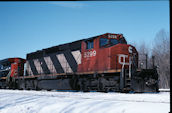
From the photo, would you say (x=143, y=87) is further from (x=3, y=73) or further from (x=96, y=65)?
(x=3, y=73)

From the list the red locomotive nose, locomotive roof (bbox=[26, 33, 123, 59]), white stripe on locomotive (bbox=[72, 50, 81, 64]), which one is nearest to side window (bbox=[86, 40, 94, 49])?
locomotive roof (bbox=[26, 33, 123, 59])

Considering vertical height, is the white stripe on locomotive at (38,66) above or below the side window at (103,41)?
below

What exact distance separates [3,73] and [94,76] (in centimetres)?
1222

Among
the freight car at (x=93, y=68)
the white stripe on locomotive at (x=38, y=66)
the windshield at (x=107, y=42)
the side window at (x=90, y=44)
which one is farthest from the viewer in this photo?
the white stripe on locomotive at (x=38, y=66)

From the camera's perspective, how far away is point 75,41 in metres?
13.3

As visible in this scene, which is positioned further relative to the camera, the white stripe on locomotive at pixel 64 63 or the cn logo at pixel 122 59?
the white stripe on locomotive at pixel 64 63

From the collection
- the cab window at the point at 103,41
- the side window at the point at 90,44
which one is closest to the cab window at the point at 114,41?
the cab window at the point at 103,41

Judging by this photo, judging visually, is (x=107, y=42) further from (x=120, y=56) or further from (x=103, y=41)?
(x=120, y=56)

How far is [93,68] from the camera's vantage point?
12.0 metres

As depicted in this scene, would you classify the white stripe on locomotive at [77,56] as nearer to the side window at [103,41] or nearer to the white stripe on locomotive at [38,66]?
the side window at [103,41]

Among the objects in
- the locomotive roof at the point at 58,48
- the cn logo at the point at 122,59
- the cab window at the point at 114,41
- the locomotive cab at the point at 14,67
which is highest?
the cab window at the point at 114,41

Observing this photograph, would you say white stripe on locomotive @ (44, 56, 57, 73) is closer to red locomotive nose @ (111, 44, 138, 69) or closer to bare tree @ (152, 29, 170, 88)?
red locomotive nose @ (111, 44, 138, 69)

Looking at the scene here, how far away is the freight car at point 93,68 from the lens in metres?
10.6

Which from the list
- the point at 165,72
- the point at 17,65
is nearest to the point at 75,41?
the point at 17,65
